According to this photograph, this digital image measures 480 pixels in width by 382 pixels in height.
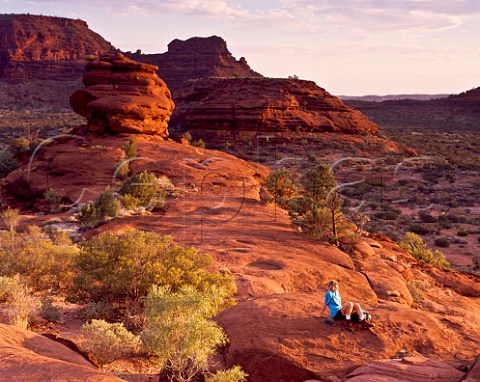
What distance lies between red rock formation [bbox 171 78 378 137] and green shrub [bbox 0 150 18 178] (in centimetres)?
2297

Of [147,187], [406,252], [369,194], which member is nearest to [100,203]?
[147,187]

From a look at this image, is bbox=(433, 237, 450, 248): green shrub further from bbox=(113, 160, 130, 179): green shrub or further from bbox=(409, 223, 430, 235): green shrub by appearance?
bbox=(113, 160, 130, 179): green shrub

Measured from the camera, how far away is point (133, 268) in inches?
310

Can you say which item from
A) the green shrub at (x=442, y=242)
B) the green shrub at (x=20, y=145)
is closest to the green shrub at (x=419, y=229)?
the green shrub at (x=442, y=242)

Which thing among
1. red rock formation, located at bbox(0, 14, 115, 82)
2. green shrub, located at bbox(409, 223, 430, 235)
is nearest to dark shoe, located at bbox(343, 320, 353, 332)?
green shrub, located at bbox(409, 223, 430, 235)

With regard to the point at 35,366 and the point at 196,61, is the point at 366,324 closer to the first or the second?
the point at 35,366

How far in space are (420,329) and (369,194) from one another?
71.9 feet

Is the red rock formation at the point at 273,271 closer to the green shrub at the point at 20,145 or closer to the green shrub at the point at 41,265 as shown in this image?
the green shrub at the point at 41,265

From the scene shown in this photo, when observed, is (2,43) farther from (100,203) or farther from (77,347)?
(77,347)

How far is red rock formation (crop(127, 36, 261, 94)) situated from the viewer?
3910 inches

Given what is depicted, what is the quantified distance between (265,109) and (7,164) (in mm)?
26177

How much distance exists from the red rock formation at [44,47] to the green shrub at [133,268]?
101805 mm

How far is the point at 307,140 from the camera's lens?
4388 cm

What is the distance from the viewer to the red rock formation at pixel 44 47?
100438 mm
